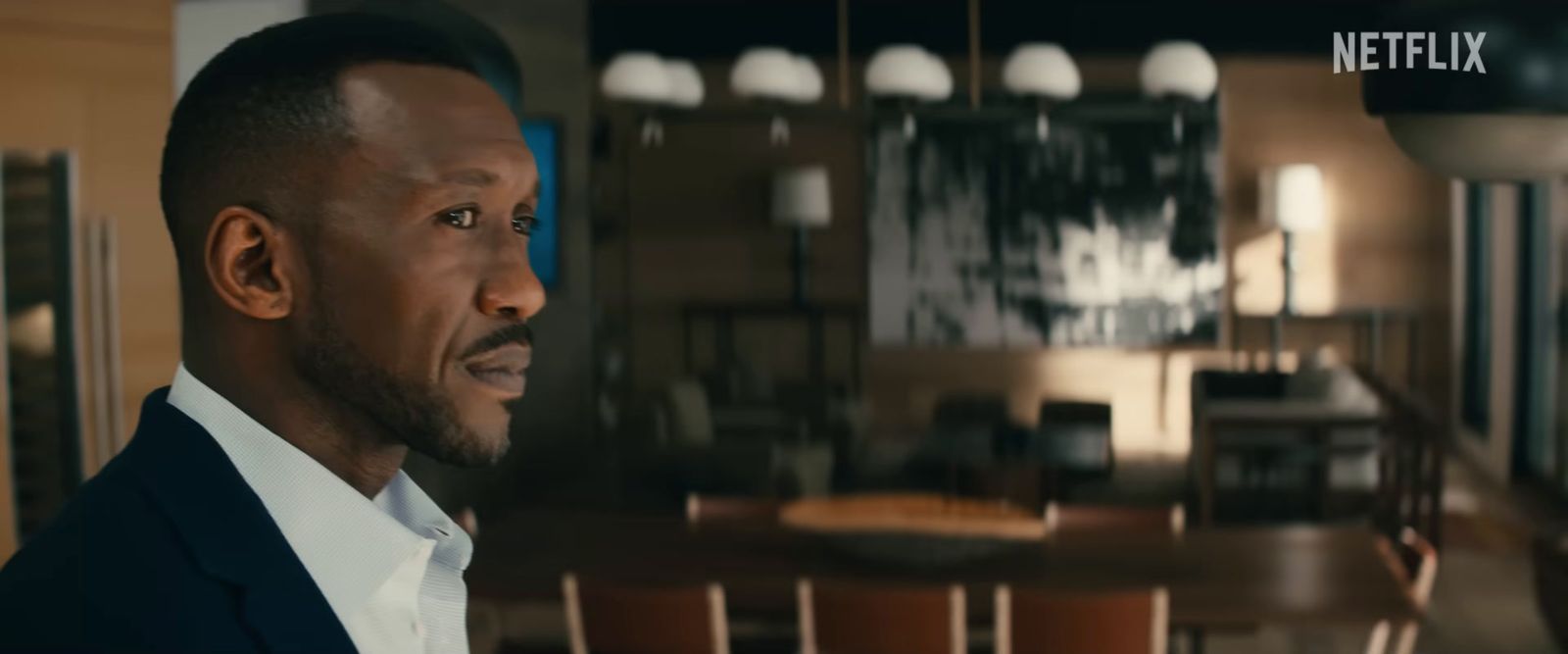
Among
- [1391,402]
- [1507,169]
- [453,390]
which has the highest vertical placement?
[1507,169]

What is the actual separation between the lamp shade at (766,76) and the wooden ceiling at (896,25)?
47 centimetres

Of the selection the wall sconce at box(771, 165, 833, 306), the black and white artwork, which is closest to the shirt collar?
the black and white artwork

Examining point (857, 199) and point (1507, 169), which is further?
point (857, 199)

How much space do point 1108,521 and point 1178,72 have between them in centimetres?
141

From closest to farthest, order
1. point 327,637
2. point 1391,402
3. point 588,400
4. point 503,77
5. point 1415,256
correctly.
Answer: point 327,637 → point 503,77 → point 588,400 → point 1391,402 → point 1415,256

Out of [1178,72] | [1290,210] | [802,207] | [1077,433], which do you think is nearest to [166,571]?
[1178,72]

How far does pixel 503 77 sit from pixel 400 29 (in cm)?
42

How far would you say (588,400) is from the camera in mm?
2996

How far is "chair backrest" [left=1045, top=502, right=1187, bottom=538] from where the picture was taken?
157 inches

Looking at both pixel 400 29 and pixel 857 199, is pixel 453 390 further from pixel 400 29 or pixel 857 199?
pixel 857 199

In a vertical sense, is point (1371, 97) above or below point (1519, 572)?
above

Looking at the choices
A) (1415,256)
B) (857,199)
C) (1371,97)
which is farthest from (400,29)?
(857,199)

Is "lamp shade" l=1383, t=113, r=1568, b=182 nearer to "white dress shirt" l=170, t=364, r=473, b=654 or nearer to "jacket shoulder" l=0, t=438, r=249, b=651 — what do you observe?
"white dress shirt" l=170, t=364, r=473, b=654

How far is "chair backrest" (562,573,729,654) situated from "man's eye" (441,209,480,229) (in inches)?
93.0
